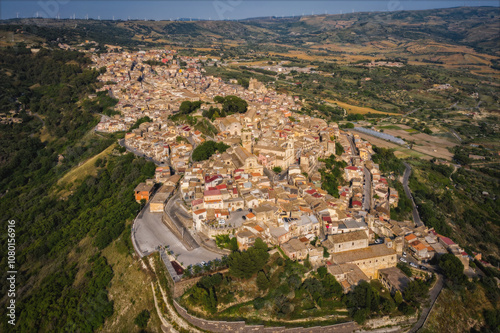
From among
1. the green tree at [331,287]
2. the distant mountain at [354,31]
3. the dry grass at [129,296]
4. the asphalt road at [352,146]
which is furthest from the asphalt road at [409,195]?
the distant mountain at [354,31]

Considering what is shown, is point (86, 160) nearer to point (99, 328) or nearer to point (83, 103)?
point (83, 103)

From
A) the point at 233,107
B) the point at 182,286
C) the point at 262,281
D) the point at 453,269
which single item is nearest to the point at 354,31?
the point at 233,107

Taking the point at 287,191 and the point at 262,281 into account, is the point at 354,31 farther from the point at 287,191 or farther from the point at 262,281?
the point at 262,281

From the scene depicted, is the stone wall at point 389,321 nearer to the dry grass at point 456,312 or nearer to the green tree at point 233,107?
the dry grass at point 456,312

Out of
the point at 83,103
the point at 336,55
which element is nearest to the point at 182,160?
the point at 83,103

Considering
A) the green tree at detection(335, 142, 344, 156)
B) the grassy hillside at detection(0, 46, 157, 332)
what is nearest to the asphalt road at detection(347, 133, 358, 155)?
the green tree at detection(335, 142, 344, 156)
